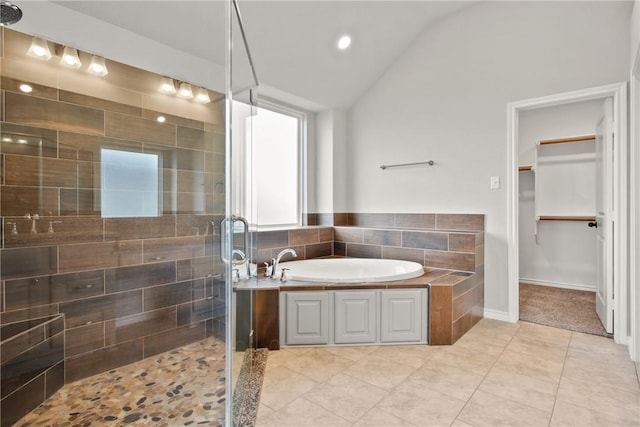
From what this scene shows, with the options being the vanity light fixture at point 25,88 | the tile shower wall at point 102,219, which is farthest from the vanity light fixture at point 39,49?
the vanity light fixture at point 25,88

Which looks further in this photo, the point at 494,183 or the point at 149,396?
the point at 494,183

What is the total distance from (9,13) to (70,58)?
29 cm

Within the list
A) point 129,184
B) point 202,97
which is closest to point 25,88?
point 129,184

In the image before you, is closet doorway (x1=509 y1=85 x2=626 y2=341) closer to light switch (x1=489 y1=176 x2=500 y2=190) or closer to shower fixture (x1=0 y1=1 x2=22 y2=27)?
light switch (x1=489 y1=176 x2=500 y2=190)

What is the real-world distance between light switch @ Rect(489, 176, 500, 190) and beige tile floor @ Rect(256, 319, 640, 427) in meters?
1.27

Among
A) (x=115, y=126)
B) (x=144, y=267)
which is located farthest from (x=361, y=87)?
(x=144, y=267)

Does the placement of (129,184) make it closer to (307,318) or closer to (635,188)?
(307,318)

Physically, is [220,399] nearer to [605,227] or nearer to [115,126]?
[115,126]

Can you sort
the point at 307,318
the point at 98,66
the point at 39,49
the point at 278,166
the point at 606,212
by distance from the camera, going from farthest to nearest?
the point at 278,166
the point at 606,212
the point at 307,318
the point at 98,66
the point at 39,49

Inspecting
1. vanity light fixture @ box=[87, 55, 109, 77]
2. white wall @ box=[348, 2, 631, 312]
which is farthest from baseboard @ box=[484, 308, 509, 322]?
vanity light fixture @ box=[87, 55, 109, 77]

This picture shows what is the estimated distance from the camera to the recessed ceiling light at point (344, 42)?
3.12 meters

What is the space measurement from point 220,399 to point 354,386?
0.71m

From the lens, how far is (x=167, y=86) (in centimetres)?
236

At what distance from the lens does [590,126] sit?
3.94 m
